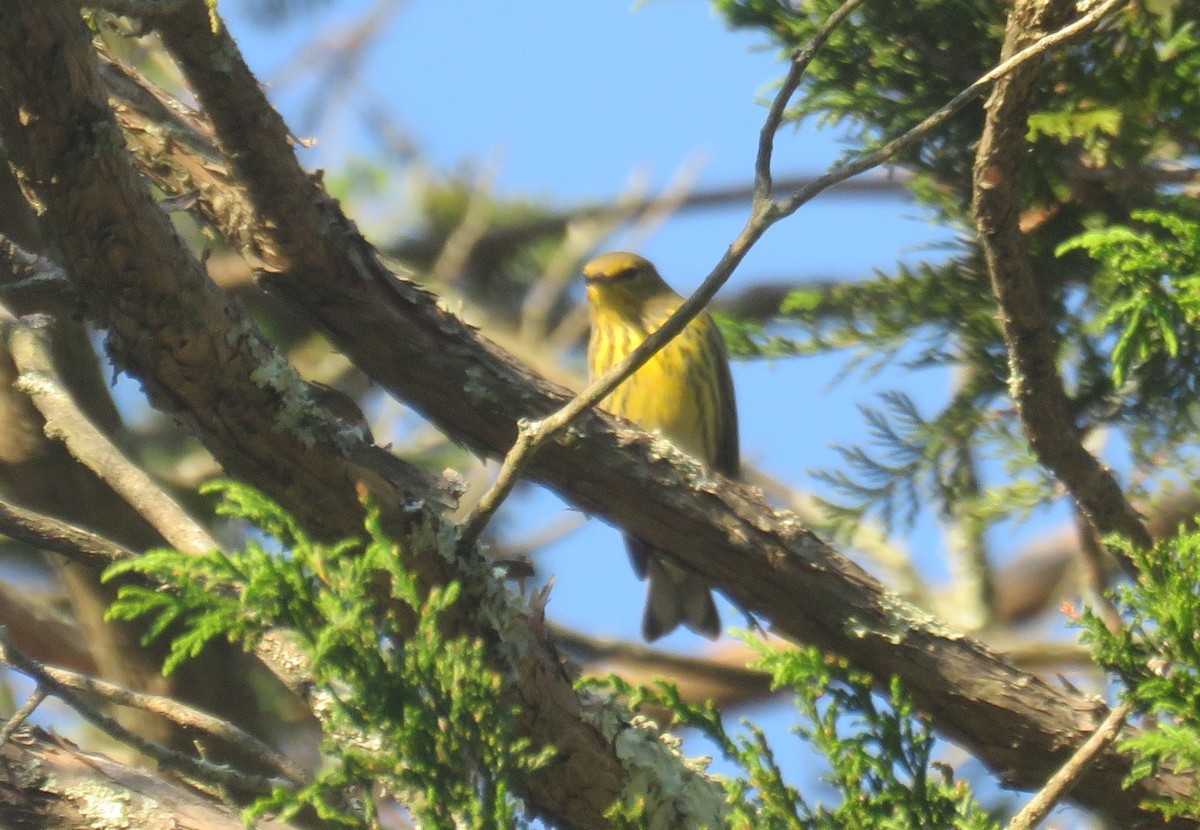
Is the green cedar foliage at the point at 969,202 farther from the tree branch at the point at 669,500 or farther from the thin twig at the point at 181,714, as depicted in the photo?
the thin twig at the point at 181,714

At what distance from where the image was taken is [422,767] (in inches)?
87.1

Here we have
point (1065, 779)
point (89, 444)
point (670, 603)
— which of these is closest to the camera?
point (1065, 779)

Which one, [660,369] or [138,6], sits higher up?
[660,369]

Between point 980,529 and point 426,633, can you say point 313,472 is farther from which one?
point 980,529

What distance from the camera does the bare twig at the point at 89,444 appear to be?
2.75 m

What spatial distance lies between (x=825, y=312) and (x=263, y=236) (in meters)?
2.28

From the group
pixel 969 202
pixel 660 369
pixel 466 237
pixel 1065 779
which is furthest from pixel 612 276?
pixel 1065 779

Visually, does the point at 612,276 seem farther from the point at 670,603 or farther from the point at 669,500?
the point at 669,500

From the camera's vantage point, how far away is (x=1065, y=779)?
2.35m

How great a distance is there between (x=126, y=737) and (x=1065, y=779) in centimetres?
150

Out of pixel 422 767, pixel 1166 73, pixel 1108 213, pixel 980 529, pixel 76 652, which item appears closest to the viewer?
pixel 422 767

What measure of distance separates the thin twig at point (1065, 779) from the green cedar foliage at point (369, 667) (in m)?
0.76

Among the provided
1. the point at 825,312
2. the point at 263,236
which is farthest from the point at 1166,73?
the point at 263,236

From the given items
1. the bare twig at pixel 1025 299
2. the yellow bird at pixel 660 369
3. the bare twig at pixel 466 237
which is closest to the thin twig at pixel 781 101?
the bare twig at pixel 1025 299
